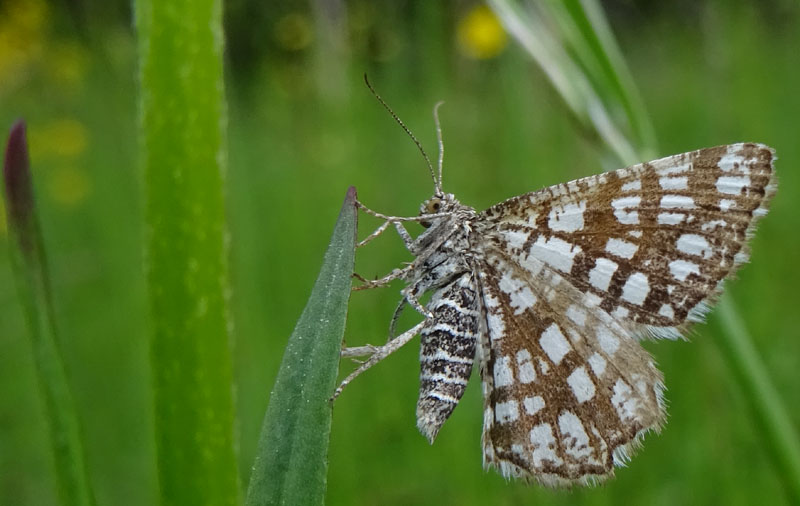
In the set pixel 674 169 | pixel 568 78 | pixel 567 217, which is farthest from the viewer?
pixel 567 217

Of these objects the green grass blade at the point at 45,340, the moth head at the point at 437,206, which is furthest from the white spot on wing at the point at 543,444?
the green grass blade at the point at 45,340

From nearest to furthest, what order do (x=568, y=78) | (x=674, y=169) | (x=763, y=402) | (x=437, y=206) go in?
(x=763, y=402) < (x=568, y=78) < (x=674, y=169) < (x=437, y=206)

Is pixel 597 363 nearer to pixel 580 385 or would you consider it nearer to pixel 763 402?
pixel 580 385

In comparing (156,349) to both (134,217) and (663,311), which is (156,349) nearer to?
(663,311)

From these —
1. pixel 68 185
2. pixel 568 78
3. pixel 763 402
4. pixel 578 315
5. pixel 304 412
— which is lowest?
pixel 304 412

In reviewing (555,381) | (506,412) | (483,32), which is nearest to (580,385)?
(555,381)

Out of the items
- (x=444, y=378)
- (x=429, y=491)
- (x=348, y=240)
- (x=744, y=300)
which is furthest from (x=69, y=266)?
(x=348, y=240)

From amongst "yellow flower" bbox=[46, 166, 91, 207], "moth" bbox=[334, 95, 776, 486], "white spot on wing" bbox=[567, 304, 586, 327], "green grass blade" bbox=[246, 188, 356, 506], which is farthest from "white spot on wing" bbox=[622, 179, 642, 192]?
"yellow flower" bbox=[46, 166, 91, 207]

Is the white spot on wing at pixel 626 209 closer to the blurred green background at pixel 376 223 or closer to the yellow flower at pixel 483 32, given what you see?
the blurred green background at pixel 376 223
